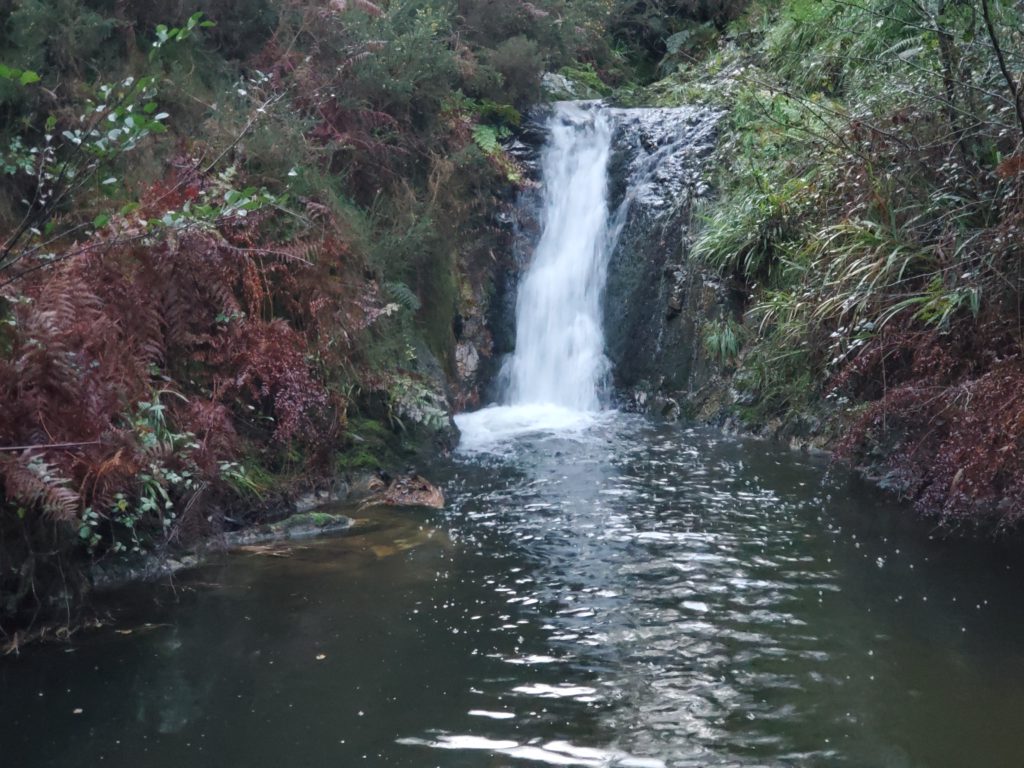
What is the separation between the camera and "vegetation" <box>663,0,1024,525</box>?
21.6 feet

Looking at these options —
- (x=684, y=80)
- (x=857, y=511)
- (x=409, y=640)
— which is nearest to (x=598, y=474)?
(x=857, y=511)

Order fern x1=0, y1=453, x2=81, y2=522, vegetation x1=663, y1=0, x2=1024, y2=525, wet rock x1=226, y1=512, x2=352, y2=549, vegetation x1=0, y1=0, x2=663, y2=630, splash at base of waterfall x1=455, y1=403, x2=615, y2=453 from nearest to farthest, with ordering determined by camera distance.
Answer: fern x1=0, y1=453, x2=81, y2=522, vegetation x1=0, y1=0, x2=663, y2=630, vegetation x1=663, y1=0, x2=1024, y2=525, wet rock x1=226, y1=512, x2=352, y2=549, splash at base of waterfall x1=455, y1=403, x2=615, y2=453

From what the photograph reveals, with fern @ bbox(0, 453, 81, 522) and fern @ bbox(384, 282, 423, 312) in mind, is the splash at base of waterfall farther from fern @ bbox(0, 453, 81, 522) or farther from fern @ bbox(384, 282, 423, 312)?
fern @ bbox(0, 453, 81, 522)

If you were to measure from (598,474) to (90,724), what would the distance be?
17.5 ft

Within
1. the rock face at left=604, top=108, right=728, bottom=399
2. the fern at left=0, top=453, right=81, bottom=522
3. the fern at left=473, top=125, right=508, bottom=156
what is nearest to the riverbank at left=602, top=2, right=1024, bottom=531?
the rock face at left=604, top=108, right=728, bottom=399

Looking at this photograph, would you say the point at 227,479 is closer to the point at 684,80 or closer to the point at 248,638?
the point at 248,638

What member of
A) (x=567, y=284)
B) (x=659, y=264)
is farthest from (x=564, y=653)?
(x=567, y=284)

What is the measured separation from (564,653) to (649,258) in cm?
900

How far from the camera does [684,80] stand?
56.6 feet

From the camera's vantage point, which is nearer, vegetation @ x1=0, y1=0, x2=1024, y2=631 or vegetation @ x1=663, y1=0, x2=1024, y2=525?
vegetation @ x1=0, y1=0, x2=1024, y2=631

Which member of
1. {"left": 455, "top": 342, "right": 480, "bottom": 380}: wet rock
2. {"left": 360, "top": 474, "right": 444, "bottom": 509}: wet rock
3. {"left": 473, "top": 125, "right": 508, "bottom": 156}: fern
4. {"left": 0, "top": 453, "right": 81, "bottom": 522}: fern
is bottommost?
{"left": 360, "top": 474, "right": 444, "bottom": 509}: wet rock

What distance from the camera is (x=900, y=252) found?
27.4 feet

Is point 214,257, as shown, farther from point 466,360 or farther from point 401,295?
point 466,360

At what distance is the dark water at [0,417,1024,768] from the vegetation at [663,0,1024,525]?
35.3 inches
